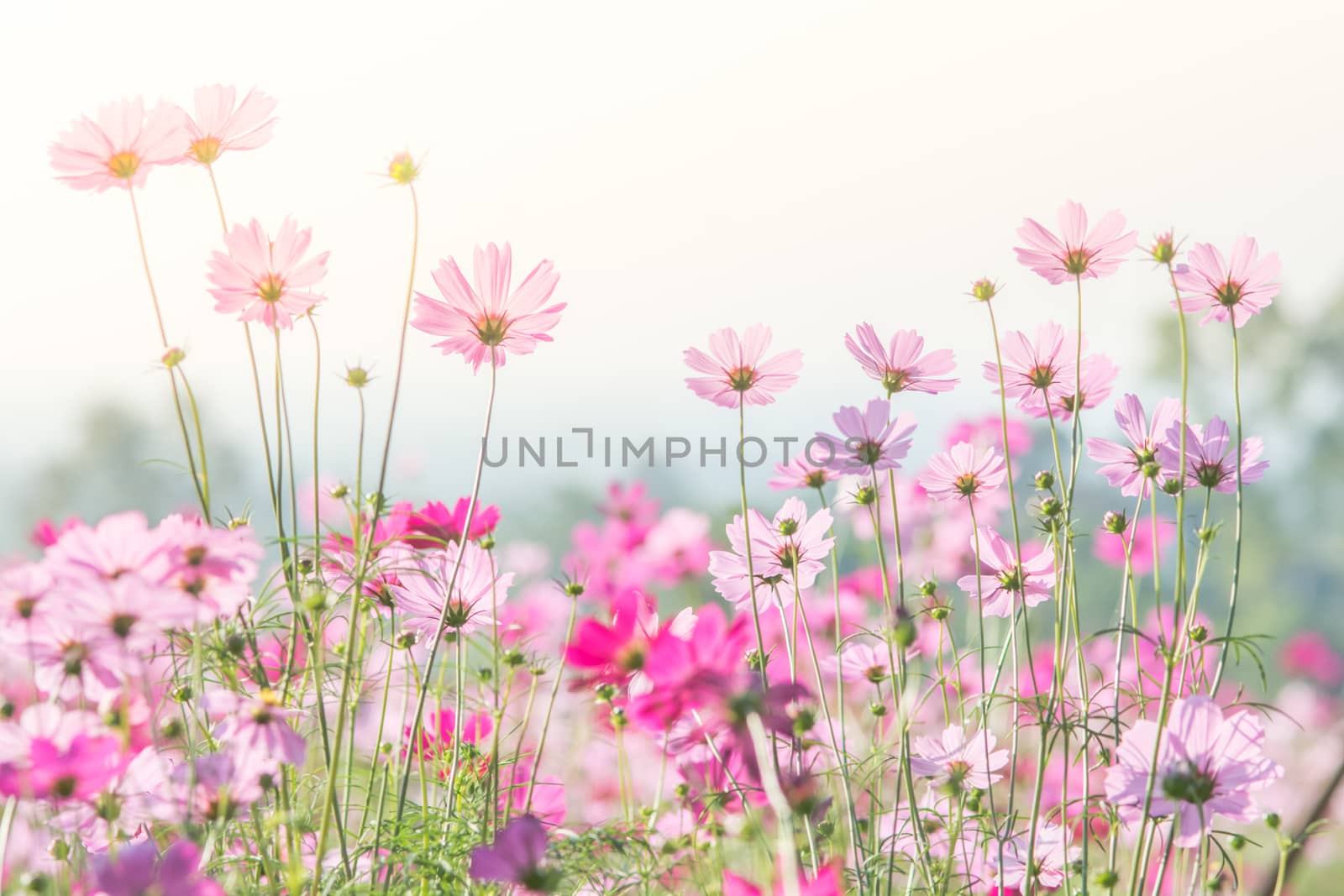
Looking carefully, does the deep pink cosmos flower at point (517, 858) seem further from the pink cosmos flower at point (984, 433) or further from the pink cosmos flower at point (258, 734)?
the pink cosmos flower at point (984, 433)

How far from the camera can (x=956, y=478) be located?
2.68ft

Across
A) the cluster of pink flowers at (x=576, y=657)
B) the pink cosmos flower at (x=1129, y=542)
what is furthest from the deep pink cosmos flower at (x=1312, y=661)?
the cluster of pink flowers at (x=576, y=657)

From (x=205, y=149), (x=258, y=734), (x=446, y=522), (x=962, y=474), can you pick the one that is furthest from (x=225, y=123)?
(x=962, y=474)

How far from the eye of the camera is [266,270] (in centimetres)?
68

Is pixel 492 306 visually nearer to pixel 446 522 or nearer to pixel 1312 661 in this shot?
pixel 446 522

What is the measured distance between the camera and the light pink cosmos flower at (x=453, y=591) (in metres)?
0.72

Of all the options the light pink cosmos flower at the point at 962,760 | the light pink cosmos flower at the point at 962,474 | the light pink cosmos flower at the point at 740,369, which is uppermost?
the light pink cosmos flower at the point at 740,369

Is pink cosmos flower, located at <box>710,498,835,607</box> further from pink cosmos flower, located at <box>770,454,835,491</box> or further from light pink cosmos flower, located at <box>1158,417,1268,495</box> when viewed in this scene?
light pink cosmos flower, located at <box>1158,417,1268,495</box>

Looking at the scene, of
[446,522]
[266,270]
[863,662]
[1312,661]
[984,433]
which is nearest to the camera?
[266,270]

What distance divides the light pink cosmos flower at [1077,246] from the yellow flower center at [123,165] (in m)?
0.61

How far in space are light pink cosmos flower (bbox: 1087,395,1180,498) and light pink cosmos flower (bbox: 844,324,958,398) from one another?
115 mm

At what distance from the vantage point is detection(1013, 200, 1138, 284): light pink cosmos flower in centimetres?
77

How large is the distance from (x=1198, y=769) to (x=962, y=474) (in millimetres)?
270

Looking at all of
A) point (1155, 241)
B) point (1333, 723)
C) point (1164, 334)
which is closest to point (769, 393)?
point (1155, 241)
